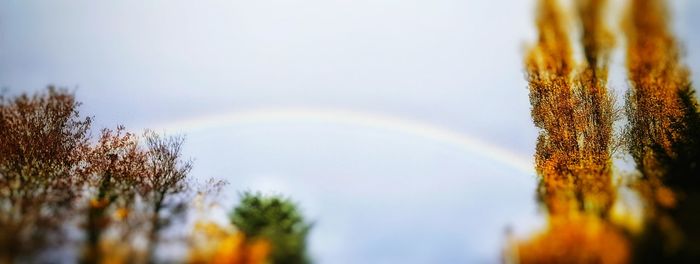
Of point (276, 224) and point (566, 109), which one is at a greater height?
point (566, 109)

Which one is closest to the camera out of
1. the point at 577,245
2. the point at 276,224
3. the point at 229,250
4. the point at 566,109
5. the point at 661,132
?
the point at 577,245

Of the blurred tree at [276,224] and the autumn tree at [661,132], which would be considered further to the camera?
the blurred tree at [276,224]

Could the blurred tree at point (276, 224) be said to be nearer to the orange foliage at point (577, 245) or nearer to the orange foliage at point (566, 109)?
the orange foliage at point (577, 245)

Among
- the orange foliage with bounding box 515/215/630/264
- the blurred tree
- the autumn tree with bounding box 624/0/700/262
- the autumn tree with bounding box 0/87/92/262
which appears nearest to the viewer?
the orange foliage with bounding box 515/215/630/264

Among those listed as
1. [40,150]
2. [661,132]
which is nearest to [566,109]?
[661,132]

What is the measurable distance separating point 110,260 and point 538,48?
2631 cm

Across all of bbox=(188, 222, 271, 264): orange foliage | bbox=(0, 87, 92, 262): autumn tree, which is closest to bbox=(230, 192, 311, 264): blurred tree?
bbox=(188, 222, 271, 264): orange foliage

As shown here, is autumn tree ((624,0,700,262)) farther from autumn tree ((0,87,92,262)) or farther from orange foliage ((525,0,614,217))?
autumn tree ((0,87,92,262))

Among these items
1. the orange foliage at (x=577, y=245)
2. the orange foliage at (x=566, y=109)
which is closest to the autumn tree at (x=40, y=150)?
the orange foliage at (x=577, y=245)

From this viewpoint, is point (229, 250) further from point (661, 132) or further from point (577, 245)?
point (661, 132)

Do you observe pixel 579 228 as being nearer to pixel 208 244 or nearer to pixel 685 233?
pixel 685 233

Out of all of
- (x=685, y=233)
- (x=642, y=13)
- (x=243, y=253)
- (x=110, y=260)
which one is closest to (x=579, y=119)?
(x=642, y=13)

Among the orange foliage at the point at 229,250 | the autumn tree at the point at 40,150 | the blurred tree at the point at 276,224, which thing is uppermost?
the autumn tree at the point at 40,150

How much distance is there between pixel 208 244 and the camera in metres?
19.2
